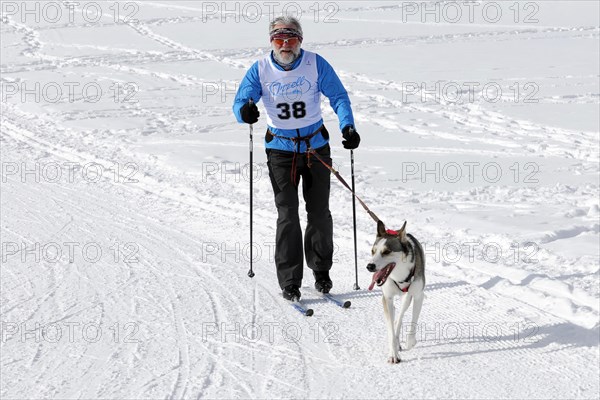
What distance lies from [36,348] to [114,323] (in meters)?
0.66

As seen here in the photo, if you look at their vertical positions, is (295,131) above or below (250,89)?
below

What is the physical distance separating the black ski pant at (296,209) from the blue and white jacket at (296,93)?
0.12 m

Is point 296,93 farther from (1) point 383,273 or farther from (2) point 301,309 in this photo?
(1) point 383,273

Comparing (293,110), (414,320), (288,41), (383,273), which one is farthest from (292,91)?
(414,320)

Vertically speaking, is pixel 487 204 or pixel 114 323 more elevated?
pixel 487 204

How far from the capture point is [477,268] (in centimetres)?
706

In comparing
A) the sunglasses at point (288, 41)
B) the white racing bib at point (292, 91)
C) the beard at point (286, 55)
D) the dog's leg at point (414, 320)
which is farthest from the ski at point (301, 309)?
the sunglasses at point (288, 41)

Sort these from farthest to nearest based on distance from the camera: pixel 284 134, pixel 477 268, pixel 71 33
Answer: pixel 71 33 < pixel 477 268 < pixel 284 134

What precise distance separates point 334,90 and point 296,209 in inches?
39.6

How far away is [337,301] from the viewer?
632 cm

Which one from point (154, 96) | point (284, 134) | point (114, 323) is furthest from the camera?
point (154, 96)

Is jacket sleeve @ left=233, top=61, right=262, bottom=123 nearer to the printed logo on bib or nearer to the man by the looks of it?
the man

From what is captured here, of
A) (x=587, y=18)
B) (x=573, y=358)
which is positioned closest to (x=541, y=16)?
(x=587, y=18)

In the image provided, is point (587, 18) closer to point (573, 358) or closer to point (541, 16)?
point (541, 16)
